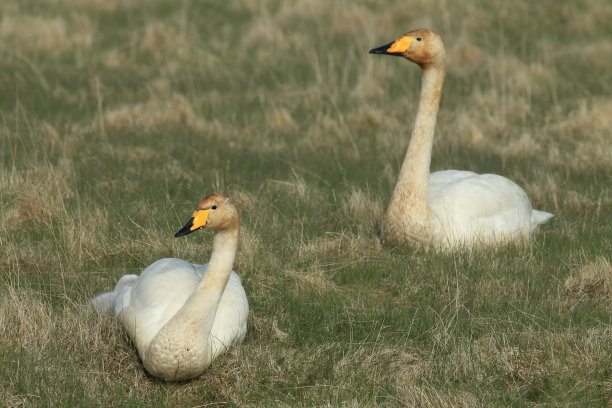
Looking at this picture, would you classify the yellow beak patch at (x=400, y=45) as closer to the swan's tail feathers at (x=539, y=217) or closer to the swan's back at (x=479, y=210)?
the swan's back at (x=479, y=210)

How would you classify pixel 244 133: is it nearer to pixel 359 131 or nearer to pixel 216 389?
pixel 359 131

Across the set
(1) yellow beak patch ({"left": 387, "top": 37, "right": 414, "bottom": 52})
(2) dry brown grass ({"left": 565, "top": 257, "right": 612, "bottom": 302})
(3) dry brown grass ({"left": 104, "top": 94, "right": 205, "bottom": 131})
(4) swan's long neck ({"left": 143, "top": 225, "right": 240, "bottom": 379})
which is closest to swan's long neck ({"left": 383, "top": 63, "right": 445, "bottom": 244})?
(1) yellow beak patch ({"left": 387, "top": 37, "right": 414, "bottom": 52})

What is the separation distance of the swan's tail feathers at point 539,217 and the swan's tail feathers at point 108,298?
334 centimetres

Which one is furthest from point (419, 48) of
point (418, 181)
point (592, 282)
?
point (592, 282)

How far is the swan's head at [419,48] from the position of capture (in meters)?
6.36

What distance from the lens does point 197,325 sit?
429 cm

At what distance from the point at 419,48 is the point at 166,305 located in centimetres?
289

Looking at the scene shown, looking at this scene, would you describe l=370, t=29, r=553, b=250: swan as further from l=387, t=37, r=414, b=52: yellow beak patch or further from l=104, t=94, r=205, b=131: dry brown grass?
l=104, t=94, r=205, b=131: dry brown grass

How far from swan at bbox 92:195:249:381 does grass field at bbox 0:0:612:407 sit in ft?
0.45

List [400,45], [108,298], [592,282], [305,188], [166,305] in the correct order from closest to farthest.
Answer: [166,305], [108,298], [592,282], [400,45], [305,188]

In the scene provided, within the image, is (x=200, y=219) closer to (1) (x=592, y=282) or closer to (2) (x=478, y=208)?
(1) (x=592, y=282)

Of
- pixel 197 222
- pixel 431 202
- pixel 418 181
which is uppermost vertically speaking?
pixel 197 222

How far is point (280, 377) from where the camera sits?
14.7 ft

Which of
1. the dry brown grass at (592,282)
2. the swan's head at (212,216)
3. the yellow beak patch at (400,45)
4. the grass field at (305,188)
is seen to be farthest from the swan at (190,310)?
the yellow beak patch at (400,45)
